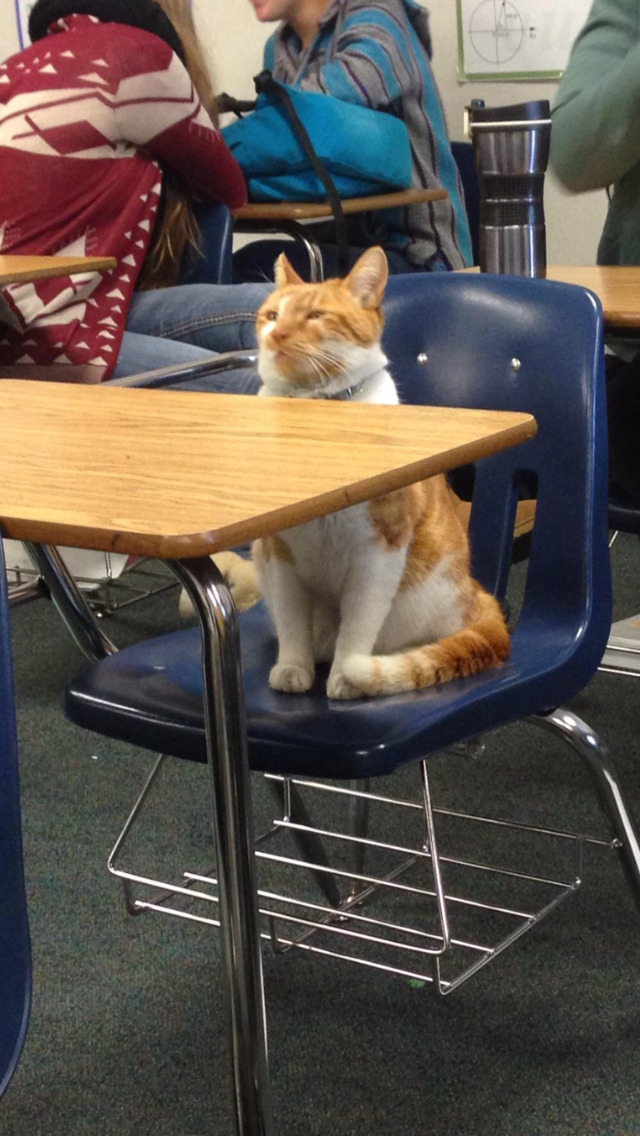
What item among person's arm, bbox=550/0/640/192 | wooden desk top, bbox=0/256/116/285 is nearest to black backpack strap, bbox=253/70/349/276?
wooden desk top, bbox=0/256/116/285

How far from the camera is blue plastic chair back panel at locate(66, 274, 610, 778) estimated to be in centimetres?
118

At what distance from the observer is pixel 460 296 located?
1.46 meters

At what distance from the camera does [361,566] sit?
1.23 metres

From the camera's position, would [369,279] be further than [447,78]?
No

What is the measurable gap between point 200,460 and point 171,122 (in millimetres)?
1689

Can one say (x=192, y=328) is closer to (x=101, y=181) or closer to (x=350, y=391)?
(x=101, y=181)

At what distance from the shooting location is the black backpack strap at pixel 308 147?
3.09m

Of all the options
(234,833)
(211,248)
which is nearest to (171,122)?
(211,248)

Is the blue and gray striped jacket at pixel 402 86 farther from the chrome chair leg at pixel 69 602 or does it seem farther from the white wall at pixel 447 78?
the chrome chair leg at pixel 69 602

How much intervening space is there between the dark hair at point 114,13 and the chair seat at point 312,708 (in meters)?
1.57

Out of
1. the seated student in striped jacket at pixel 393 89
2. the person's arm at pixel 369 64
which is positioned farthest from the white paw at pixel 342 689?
the person's arm at pixel 369 64

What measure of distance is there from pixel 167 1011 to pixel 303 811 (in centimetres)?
28

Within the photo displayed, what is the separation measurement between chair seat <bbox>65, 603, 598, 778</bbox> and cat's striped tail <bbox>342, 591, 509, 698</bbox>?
0.05ft

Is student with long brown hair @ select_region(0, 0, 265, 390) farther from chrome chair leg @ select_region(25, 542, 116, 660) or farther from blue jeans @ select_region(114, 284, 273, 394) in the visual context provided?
chrome chair leg @ select_region(25, 542, 116, 660)
